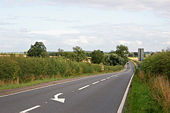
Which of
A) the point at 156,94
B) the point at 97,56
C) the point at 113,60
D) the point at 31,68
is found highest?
the point at 97,56

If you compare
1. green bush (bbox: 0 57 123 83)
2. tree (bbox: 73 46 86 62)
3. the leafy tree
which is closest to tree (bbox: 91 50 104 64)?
the leafy tree

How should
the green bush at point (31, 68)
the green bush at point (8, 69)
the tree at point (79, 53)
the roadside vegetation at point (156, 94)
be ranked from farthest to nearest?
the tree at point (79, 53)
the green bush at point (31, 68)
the green bush at point (8, 69)
the roadside vegetation at point (156, 94)

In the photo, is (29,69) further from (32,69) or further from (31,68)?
(32,69)

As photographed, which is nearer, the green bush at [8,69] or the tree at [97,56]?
the green bush at [8,69]

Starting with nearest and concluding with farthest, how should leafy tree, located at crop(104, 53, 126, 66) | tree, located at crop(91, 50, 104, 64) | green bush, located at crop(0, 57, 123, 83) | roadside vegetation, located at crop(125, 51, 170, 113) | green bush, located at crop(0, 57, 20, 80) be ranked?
roadside vegetation, located at crop(125, 51, 170, 113) < green bush, located at crop(0, 57, 20, 80) < green bush, located at crop(0, 57, 123, 83) < leafy tree, located at crop(104, 53, 126, 66) < tree, located at crop(91, 50, 104, 64)

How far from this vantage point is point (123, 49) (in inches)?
6732

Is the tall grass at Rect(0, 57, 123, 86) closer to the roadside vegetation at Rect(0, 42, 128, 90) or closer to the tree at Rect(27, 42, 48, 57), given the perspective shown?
the roadside vegetation at Rect(0, 42, 128, 90)

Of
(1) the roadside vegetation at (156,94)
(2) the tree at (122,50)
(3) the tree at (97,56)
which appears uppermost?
(2) the tree at (122,50)

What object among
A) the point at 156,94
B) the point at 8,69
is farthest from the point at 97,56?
the point at 156,94

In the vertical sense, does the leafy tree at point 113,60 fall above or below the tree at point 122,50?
below

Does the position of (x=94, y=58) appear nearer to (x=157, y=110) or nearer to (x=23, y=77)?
(x=23, y=77)

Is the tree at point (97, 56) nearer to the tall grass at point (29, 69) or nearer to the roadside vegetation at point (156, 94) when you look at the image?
the tall grass at point (29, 69)

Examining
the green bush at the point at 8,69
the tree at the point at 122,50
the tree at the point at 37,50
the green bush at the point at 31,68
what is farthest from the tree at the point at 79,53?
the green bush at the point at 8,69

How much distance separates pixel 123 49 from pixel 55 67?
142 meters
